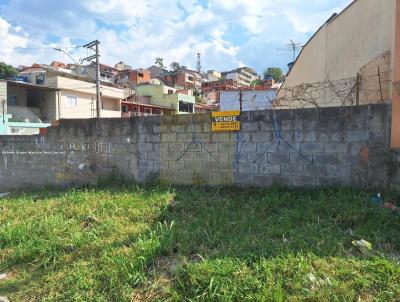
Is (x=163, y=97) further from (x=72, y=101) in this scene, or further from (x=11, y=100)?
(x=11, y=100)

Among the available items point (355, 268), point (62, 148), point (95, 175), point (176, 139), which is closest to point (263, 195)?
point (176, 139)

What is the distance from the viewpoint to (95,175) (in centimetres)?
694

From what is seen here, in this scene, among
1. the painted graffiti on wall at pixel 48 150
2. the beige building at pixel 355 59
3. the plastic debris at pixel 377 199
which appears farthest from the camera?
the painted graffiti on wall at pixel 48 150

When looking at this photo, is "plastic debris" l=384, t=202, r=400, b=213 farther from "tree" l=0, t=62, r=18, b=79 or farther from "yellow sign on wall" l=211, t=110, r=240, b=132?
"tree" l=0, t=62, r=18, b=79

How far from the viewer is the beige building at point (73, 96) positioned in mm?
28312

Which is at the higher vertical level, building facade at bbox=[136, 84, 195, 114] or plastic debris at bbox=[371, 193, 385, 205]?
building facade at bbox=[136, 84, 195, 114]

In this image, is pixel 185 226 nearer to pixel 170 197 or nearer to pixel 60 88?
pixel 170 197

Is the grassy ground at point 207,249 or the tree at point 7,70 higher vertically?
the tree at point 7,70

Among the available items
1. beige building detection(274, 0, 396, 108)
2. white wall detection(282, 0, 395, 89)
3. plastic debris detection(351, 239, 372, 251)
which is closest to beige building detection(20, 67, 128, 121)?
white wall detection(282, 0, 395, 89)

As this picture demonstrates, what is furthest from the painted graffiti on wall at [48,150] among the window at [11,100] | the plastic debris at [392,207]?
the window at [11,100]

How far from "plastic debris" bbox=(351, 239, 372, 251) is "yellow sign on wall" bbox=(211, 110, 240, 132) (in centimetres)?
278

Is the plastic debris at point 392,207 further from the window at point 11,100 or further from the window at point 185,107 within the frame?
the window at point 185,107

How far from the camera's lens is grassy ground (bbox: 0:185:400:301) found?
2645 millimetres

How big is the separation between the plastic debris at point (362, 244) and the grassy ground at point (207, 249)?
0.15 ft
